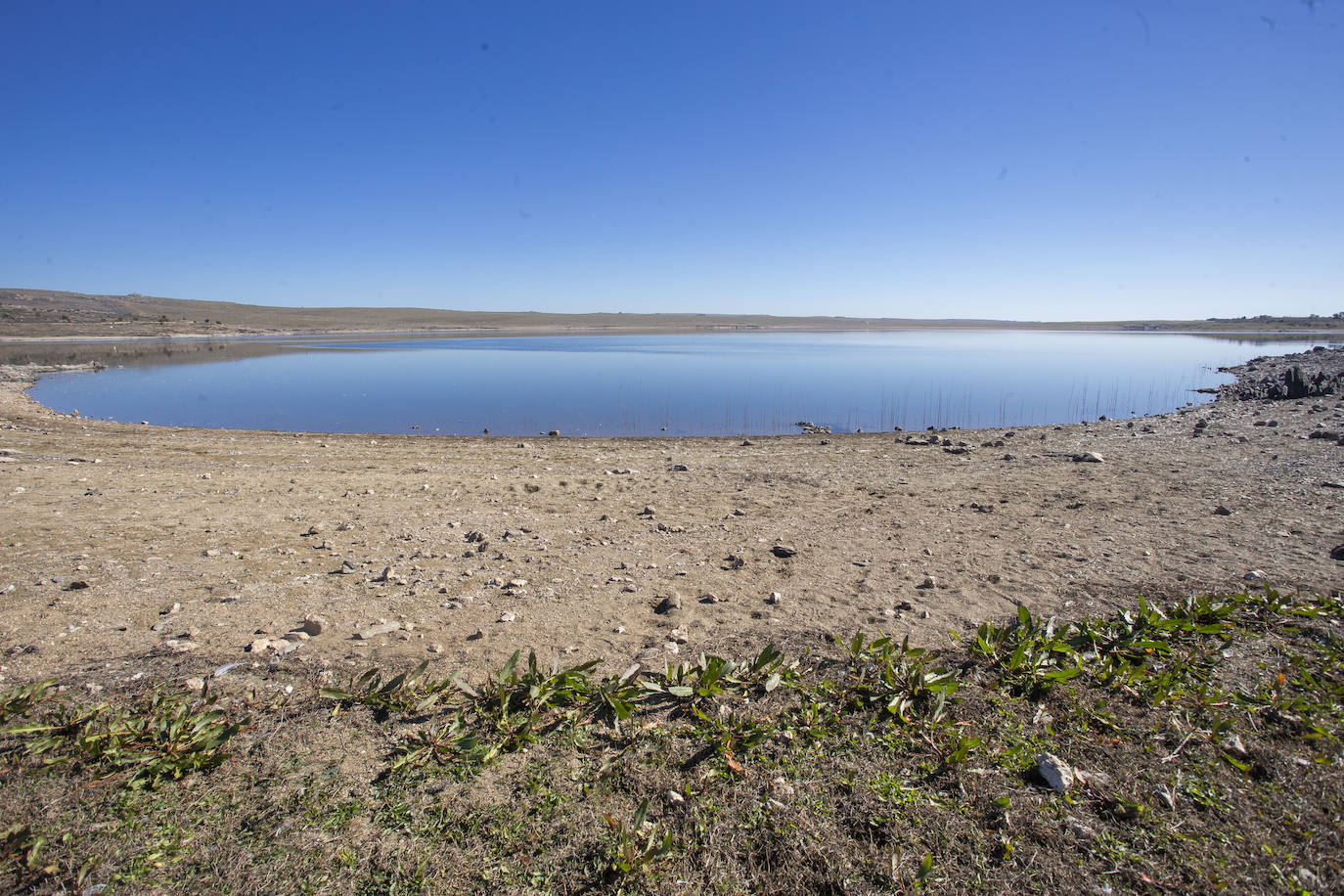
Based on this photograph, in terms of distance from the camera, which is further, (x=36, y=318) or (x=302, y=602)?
(x=36, y=318)

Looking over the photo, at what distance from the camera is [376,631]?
4031 mm

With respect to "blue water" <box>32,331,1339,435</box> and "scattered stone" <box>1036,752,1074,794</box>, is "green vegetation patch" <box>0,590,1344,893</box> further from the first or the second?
"blue water" <box>32,331,1339,435</box>

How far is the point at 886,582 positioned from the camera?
4977 mm

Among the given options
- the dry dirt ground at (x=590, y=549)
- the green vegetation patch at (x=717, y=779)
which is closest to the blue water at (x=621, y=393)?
the dry dirt ground at (x=590, y=549)

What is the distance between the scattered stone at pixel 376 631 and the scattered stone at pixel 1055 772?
377 centimetres

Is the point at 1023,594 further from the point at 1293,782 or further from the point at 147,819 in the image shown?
the point at 147,819

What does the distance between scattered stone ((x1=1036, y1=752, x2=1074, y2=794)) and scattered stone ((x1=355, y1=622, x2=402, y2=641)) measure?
12.4 feet

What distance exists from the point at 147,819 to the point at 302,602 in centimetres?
→ 224

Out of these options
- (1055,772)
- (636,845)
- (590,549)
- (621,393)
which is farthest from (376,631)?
(621,393)

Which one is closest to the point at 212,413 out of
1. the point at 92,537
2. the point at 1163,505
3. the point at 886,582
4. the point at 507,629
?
Result: the point at 92,537

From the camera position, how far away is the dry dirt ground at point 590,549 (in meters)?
3.99

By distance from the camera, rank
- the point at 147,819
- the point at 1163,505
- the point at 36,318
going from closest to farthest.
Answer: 1. the point at 147,819
2. the point at 1163,505
3. the point at 36,318

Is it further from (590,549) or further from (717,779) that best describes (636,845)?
(590,549)

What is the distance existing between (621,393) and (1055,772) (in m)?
21.2
